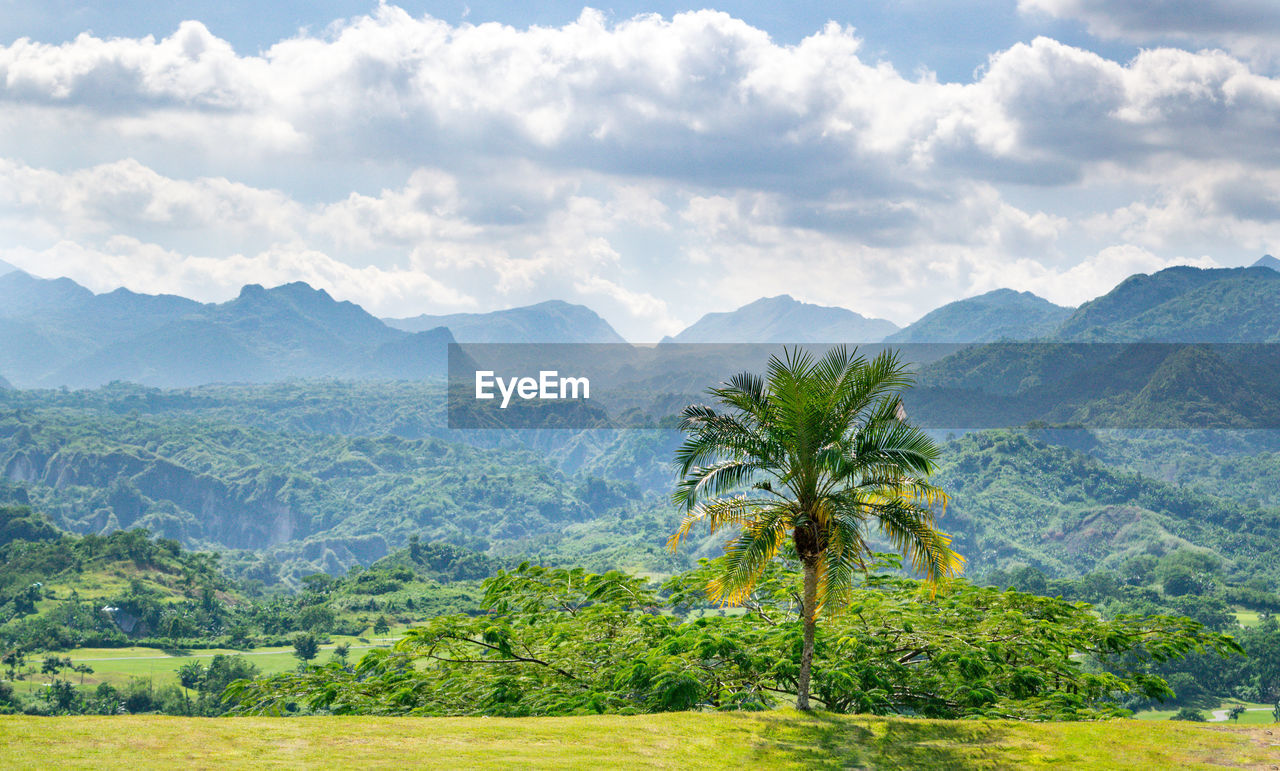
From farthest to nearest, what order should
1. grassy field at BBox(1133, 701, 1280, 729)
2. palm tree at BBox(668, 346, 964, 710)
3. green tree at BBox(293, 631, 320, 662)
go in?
1. green tree at BBox(293, 631, 320, 662)
2. grassy field at BBox(1133, 701, 1280, 729)
3. palm tree at BBox(668, 346, 964, 710)

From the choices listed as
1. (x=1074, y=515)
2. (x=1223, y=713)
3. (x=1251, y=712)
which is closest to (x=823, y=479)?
(x=1223, y=713)

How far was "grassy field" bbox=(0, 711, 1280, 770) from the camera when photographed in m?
9.77

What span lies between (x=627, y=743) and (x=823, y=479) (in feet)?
15.1

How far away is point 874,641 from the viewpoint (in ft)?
58.2

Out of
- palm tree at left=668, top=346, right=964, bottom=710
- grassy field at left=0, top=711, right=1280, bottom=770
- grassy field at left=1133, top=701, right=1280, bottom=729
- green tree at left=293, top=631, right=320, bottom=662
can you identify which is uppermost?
palm tree at left=668, top=346, right=964, bottom=710

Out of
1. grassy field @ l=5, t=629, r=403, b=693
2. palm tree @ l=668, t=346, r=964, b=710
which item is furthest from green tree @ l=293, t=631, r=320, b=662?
palm tree @ l=668, t=346, r=964, b=710

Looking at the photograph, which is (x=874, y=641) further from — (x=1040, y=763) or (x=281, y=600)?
(x=281, y=600)

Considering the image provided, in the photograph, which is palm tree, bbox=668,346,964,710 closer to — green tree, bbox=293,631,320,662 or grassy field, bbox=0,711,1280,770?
grassy field, bbox=0,711,1280,770

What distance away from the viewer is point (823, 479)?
13.6m

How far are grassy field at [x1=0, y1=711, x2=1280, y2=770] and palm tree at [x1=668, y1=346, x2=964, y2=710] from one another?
74.1 inches

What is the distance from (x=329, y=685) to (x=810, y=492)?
10665 mm

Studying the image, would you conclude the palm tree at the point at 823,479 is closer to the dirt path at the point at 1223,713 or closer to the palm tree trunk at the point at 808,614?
the palm tree trunk at the point at 808,614

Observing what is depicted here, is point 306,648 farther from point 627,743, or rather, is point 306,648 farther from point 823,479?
point 627,743

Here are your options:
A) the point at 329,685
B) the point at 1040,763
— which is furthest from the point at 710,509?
the point at 329,685
